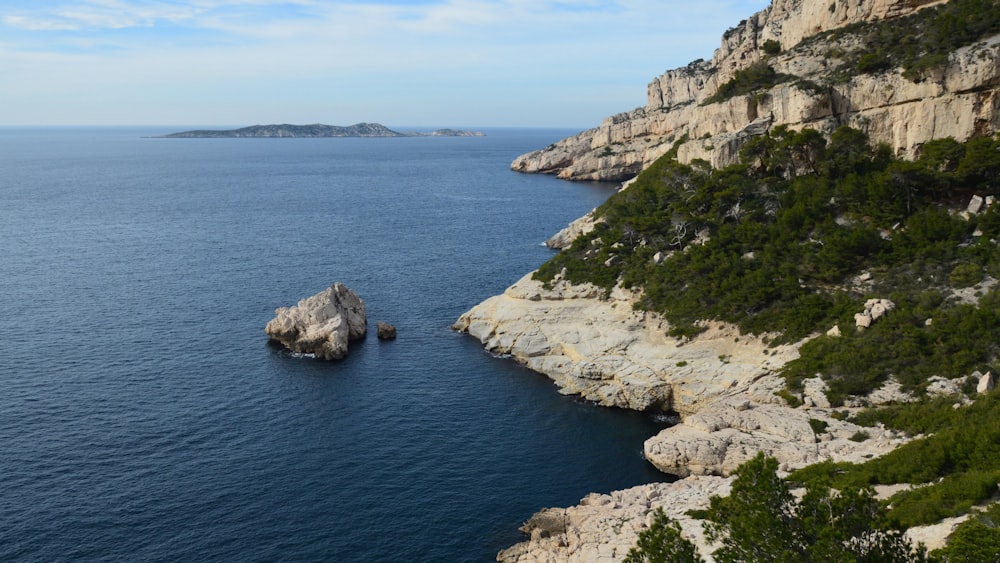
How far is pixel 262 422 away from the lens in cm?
6081

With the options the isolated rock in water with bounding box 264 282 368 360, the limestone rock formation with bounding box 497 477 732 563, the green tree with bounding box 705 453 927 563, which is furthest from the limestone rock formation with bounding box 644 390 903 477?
the isolated rock in water with bounding box 264 282 368 360

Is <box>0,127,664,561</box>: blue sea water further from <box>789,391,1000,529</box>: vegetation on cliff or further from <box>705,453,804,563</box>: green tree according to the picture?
<box>705,453,804,563</box>: green tree

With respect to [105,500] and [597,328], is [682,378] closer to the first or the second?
[597,328]

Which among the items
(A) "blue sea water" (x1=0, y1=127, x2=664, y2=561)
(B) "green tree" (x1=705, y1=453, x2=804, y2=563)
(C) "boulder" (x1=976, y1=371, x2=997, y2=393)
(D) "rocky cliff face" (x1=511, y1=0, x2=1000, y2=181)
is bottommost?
(A) "blue sea water" (x1=0, y1=127, x2=664, y2=561)

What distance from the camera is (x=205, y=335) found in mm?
80562

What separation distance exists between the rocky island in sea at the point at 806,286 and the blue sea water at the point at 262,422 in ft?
15.0

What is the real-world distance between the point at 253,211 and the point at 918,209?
130006 mm

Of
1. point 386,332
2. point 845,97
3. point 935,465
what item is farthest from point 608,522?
point 845,97

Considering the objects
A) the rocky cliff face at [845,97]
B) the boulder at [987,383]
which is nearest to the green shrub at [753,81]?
the rocky cliff face at [845,97]

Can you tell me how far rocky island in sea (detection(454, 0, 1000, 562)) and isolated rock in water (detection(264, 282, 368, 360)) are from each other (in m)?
13.9

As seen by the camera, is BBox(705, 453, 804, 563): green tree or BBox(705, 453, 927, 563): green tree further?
BBox(705, 453, 804, 563): green tree

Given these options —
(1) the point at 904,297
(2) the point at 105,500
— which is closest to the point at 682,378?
(1) the point at 904,297

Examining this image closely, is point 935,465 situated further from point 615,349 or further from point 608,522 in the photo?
point 615,349

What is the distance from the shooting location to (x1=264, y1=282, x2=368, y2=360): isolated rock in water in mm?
77375
